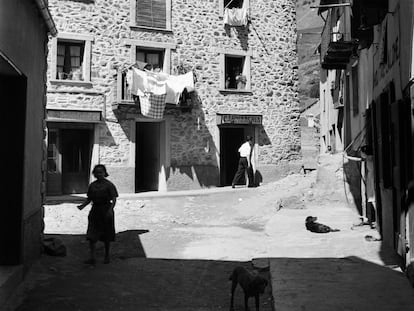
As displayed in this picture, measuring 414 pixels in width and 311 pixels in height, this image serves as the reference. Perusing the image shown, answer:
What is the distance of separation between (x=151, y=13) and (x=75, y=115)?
5.02m

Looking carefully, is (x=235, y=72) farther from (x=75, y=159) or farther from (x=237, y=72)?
(x=75, y=159)

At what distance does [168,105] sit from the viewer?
17.4 m

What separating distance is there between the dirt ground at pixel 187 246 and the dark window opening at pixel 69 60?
16.5 ft

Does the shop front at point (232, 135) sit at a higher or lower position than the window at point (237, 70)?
lower

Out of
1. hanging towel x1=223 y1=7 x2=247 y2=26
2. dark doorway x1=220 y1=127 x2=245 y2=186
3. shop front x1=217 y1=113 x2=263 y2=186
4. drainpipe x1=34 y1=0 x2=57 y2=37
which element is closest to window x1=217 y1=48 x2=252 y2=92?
hanging towel x1=223 y1=7 x2=247 y2=26

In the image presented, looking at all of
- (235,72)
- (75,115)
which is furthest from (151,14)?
(75,115)

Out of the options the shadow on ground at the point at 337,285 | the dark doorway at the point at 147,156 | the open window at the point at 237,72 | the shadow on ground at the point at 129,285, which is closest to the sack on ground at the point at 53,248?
the shadow on ground at the point at 129,285

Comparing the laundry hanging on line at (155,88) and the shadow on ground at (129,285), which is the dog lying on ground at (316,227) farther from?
the laundry hanging on line at (155,88)

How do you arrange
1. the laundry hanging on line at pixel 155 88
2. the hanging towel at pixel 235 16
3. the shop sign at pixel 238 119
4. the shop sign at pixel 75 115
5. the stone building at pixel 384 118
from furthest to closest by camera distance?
1. the hanging towel at pixel 235 16
2. the shop sign at pixel 238 119
3. the laundry hanging on line at pixel 155 88
4. the shop sign at pixel 75 115
5. the stone building at pixel 384 118

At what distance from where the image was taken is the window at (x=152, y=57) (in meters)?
17.8

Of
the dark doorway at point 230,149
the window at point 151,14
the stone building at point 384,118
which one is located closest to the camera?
the stone building at point 384,118

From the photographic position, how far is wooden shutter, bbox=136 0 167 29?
693 inches

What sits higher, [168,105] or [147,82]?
[147,82]

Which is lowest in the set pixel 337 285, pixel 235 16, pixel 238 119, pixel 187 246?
A: pixel 187 246
